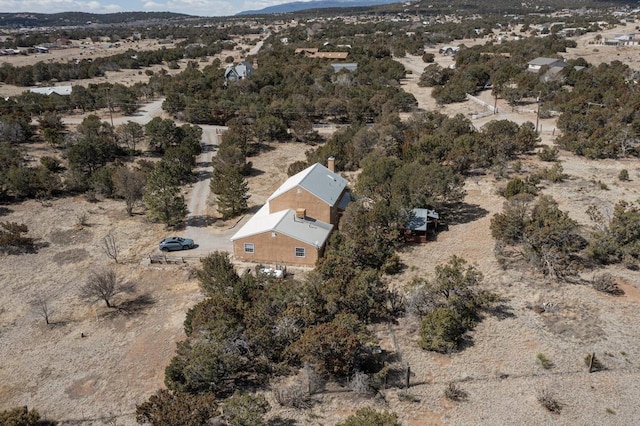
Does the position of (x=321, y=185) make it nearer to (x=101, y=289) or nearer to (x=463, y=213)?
(x=463, y=213)

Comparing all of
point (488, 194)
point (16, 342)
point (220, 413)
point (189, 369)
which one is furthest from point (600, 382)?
Result: point (16, 342)

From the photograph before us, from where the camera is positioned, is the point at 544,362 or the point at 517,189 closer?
the point at 544,362

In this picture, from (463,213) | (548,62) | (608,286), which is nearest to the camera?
(608,286)

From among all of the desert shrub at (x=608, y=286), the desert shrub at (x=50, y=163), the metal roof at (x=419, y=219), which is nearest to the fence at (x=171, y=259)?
the metal roof at (x=419, y=219)

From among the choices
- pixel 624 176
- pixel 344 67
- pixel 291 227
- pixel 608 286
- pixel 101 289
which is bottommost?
pixel 101 289

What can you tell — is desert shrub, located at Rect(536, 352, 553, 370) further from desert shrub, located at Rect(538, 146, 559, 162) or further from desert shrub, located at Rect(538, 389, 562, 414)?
desert shrub, located at Rect(538, 146, 559, 162)

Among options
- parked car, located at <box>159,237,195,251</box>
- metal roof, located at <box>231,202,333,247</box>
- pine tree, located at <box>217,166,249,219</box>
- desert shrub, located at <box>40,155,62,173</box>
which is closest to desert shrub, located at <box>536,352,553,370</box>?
metal roof, located at <box>231,202,333,247</box>

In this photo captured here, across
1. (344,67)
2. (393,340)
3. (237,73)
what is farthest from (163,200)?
(344,67)

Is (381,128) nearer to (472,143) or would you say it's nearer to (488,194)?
(472,143)
